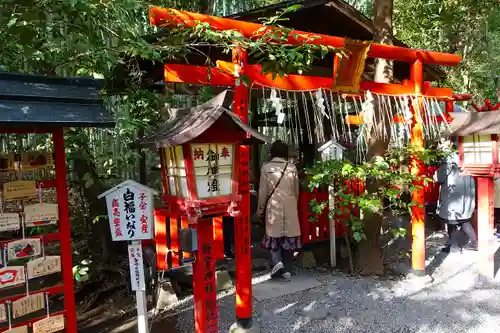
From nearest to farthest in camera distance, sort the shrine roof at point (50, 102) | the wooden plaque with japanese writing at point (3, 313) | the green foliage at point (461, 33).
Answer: the shrine roof at point (50, 102) < the wooden plaque with japanese writing at point (3, 313) < the green foliage at point (461, 33)

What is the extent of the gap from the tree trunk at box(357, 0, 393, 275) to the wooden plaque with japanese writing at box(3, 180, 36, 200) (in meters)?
4.26

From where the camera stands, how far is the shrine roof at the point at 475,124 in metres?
4.86

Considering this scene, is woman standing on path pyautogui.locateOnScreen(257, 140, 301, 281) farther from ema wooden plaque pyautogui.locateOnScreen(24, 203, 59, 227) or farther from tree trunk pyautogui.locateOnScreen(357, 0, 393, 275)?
ema wooden plaque pyautogui.locateOnScreen(24, 203, 59, 227)

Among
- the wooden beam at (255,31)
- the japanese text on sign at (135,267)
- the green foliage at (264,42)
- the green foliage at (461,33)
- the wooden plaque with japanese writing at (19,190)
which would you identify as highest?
the green foliage at (461,33)

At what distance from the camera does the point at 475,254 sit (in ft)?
21.6

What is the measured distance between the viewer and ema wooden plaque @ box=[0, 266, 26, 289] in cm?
292

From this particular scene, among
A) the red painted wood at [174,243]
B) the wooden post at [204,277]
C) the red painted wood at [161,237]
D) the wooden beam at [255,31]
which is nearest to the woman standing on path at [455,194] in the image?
the wooden beam at [255,31]

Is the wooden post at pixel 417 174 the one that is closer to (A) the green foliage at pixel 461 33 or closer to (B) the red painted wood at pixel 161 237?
(B) the red painted wood at pixel 161 237

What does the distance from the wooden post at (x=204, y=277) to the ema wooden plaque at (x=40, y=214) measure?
118 cm

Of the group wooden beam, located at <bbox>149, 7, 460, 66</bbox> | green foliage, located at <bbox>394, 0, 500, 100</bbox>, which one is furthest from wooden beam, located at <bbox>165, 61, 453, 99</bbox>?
green foliage, located at <bbox>394, 0, 500, 100</bbox>

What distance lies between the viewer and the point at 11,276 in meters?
2.96

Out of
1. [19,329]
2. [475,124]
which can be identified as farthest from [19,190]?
[475,124]

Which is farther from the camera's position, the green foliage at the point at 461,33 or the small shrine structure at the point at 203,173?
the green foliage at the point at 461,33

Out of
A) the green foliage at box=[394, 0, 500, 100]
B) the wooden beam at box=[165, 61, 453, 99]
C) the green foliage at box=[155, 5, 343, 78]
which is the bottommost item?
the wooden beam at box=[165, 61, 453, 99]
